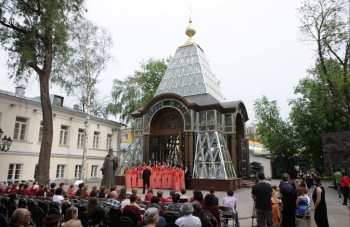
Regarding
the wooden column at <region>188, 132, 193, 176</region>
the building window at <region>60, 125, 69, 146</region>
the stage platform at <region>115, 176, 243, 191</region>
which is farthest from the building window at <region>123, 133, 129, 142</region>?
the stage platform at <region>115, 176, 243, 191</region>

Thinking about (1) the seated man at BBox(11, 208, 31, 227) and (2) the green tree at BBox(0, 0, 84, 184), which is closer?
(1) the seated man at BBox(11, 208, 31, 227)

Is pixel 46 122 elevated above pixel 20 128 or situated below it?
below

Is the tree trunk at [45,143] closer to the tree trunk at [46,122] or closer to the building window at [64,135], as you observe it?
the tree trunk at [46,122]

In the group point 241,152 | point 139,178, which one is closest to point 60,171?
point 139,178

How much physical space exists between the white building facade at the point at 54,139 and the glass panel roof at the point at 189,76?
8.14 meters

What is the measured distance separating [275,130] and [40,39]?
25.3m

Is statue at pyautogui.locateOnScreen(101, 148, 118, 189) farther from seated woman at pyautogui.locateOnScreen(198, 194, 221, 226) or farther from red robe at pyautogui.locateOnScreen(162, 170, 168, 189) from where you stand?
seated woman at pyautogui.locateOnScreen(198, 194, 221, 226)

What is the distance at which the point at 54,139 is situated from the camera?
19.6 m

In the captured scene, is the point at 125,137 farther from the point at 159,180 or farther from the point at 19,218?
the point at 19,218

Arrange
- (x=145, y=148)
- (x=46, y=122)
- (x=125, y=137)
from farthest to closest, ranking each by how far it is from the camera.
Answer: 1. (x=125, y=137)
2. (x=145, y=148)
3. (x=46, y=122)

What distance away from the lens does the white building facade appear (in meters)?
16.3

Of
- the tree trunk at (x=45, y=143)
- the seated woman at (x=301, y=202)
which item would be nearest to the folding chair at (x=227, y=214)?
the seated woman at (x=301, y=202)

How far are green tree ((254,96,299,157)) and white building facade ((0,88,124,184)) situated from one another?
56.5 feet

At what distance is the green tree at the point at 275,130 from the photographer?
2681 cm
